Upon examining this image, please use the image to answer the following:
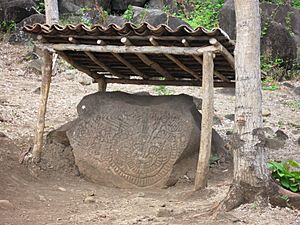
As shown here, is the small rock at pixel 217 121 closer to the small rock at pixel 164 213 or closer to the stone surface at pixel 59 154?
the stone surface at pixel 59 154

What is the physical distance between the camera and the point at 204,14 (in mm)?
16156

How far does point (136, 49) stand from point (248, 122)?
2257 millimetres

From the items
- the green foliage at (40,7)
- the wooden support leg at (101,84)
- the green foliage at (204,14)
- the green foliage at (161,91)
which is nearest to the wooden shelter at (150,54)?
the wooden support leg at (101,84)

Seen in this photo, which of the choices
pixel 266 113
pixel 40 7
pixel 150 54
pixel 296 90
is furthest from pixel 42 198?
pixel 40 7

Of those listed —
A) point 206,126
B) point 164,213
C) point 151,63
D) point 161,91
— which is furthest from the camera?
point 161,91

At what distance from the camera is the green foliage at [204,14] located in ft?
50.4

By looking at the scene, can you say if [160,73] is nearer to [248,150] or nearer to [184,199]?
[184,199]

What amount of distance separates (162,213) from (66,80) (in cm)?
782

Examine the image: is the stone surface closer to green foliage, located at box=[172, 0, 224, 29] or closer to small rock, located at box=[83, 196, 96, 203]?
small rock, located at box=[83, 196, 96, 203]

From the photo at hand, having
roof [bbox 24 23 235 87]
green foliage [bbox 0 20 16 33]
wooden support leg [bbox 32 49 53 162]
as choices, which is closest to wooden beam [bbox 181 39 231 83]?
roof [bbox 24 23 235 87]

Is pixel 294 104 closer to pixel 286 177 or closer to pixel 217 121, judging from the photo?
pixel 217 121

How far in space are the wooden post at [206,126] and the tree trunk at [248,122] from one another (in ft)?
4.29

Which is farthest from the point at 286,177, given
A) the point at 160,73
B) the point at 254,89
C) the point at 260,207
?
the point at 160,73

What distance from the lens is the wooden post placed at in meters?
6.00
